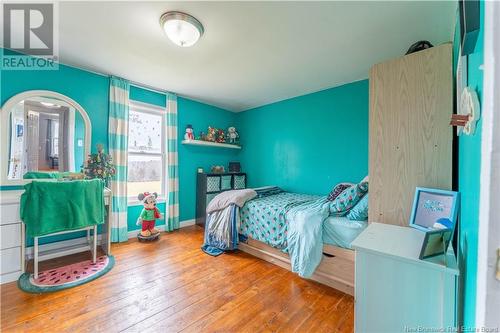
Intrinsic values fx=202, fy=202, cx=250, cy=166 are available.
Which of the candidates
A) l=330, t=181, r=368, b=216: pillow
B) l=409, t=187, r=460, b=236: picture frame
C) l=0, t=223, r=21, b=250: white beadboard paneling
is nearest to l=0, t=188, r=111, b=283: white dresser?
l=0, t=223, r=21, b=250: white beadboard paneling

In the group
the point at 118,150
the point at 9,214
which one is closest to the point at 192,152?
the point at 118,150

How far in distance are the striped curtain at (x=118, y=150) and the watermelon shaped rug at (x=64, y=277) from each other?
0.67 m

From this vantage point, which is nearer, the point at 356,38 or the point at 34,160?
the point at 356,38

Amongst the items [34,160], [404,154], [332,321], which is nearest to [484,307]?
[404,154]

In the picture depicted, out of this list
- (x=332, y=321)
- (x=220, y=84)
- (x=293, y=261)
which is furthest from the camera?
(x=220, y=84)

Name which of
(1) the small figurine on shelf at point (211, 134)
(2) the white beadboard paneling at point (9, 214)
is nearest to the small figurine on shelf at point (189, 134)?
(1) the small figurine on shelf at point (211, 134)

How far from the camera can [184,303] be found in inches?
67.8

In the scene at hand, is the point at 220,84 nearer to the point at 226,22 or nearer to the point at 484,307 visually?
the point at 226,22

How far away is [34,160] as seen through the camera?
2.43m

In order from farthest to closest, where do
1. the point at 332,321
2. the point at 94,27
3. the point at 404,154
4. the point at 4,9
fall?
the point at 94,27
the point at 4,9
the point at 332,321
the point at 404,154

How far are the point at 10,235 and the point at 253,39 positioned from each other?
9.95 ft

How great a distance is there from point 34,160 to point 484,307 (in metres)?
3.71

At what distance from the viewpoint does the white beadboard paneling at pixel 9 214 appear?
6.30ft

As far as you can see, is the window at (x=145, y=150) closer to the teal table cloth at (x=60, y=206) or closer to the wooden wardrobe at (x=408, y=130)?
the teal table cloth at (x=60, y=206)
